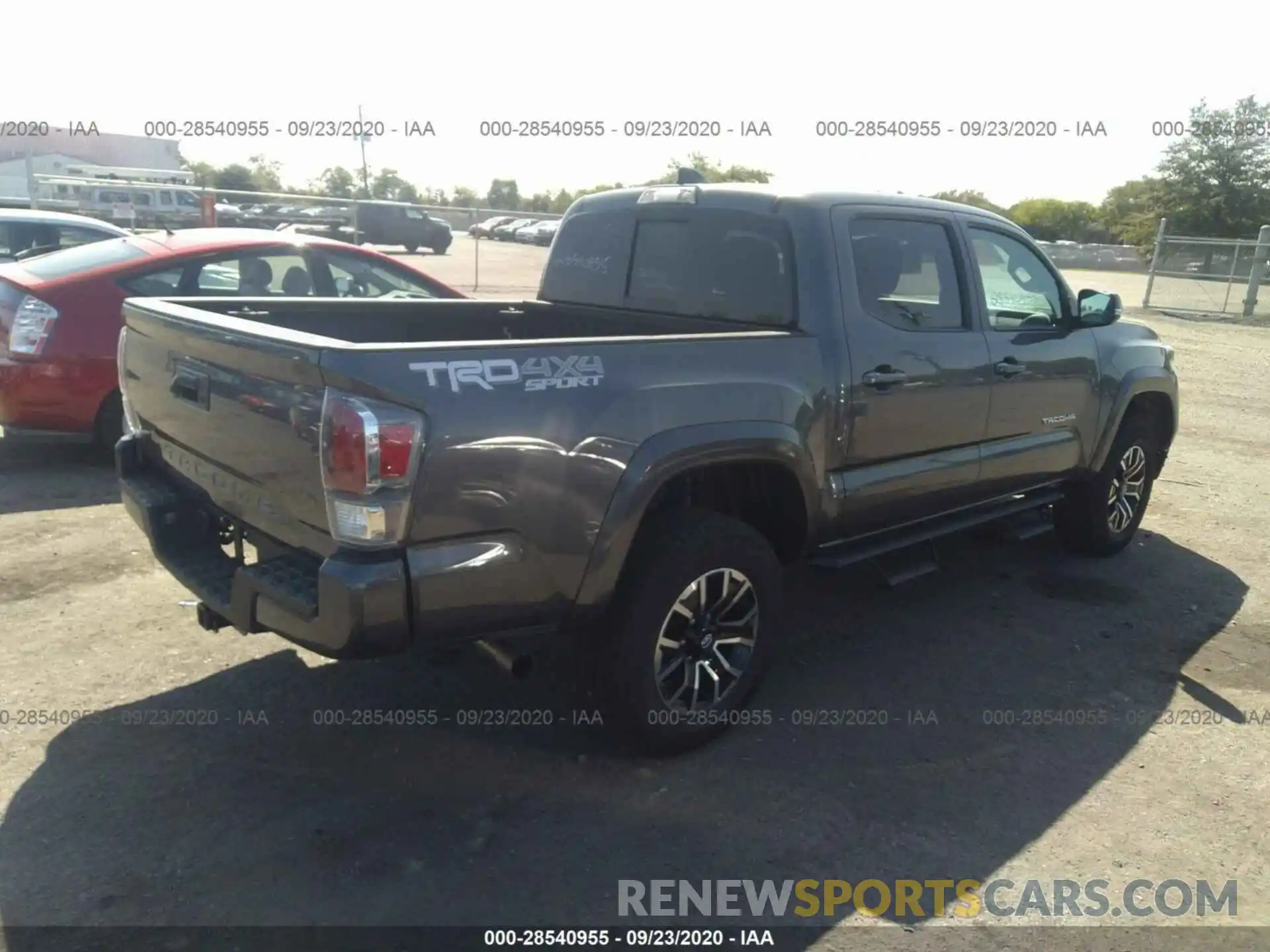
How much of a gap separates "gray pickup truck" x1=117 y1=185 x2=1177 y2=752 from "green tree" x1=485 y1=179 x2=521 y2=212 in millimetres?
57669

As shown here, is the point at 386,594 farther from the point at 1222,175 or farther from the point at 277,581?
the point at 1222,175

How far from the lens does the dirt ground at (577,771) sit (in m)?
2.93

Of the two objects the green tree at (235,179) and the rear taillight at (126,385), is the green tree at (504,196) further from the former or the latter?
the rear taillight at (126,385)

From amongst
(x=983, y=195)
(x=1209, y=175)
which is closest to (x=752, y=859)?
(x=983, y=195)

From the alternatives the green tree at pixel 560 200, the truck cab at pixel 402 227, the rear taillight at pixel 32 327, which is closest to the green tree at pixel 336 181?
the green tree at pixel 560 200

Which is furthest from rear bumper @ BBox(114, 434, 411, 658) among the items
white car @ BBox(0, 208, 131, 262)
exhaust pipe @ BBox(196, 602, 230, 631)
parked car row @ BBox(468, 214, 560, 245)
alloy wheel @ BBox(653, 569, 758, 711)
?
parked car row @ BBox(468, 214, 560, 245)

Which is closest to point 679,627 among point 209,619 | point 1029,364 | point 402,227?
point 209,619

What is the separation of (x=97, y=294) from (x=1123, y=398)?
20.4ft

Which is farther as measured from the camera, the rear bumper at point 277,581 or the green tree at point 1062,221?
the green tree at point 1062,221

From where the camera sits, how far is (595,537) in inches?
124

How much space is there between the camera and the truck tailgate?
2.85 m

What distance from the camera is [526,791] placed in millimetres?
3410

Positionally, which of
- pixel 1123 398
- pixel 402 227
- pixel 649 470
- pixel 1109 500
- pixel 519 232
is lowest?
pixel 519 232

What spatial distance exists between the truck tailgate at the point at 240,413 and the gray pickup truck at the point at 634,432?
12mm
